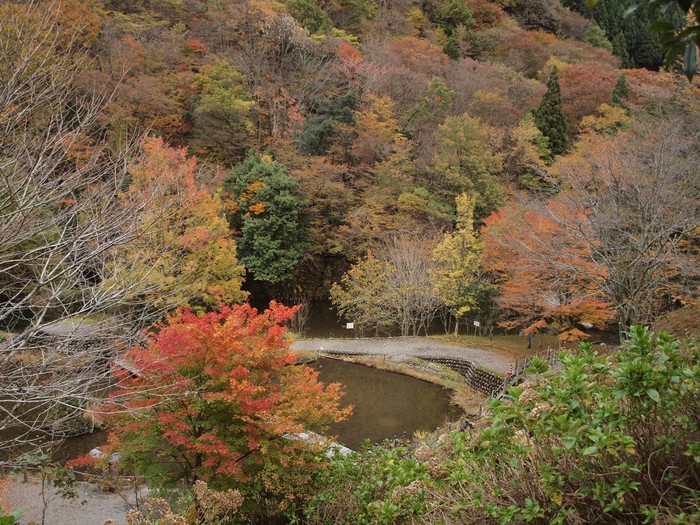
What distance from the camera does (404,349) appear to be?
65.4ft

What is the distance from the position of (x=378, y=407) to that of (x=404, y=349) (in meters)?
5.23

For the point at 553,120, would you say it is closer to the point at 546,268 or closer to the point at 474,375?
the point at 546,268

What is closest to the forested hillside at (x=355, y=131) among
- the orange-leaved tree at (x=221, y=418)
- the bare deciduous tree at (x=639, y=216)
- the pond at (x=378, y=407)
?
the bare deciduous tree at (x=639, y=216)

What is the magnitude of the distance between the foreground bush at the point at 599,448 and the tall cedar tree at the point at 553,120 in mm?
25962

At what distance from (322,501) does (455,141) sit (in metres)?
21.5

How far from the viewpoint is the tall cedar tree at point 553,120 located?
27.0 metres

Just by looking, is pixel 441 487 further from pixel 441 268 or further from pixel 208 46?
pixel 208 46

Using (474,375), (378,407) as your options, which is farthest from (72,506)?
(474,375)

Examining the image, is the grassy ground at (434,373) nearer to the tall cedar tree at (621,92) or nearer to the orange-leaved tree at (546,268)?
the orange-leaved tree at (546,268)

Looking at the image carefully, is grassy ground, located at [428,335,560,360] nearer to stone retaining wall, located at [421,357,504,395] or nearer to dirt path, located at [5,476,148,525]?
stone retaining wall, located at [421,357,504,395]

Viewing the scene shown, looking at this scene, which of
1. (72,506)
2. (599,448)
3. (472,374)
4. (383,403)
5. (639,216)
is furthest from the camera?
(472,374)

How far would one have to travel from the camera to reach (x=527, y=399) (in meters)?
3.49

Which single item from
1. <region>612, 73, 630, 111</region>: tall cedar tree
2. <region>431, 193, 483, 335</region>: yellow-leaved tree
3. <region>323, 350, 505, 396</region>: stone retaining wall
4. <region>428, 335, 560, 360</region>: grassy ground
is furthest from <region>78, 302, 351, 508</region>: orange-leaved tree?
<region>612, 73, 630, 111</region>: tall cedar tree

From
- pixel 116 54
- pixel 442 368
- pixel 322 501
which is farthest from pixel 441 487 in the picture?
pixel 116 54
